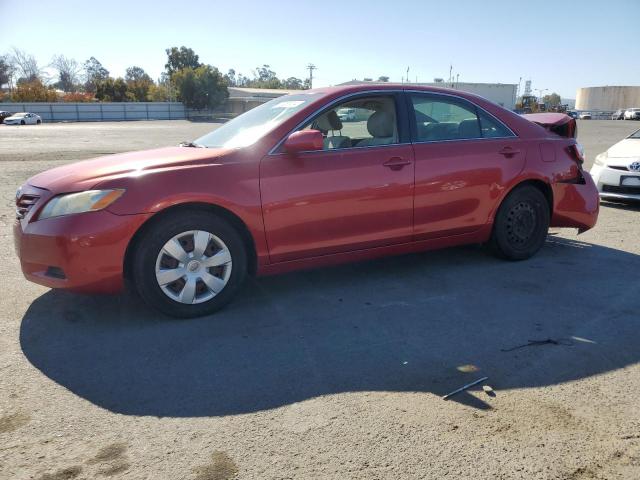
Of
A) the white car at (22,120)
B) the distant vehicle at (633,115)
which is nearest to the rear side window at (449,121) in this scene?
the white car at (22,120)

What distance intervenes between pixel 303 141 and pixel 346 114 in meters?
0.74

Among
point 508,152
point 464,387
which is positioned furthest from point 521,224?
point 464,387

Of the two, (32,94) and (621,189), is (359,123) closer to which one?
(621,189)

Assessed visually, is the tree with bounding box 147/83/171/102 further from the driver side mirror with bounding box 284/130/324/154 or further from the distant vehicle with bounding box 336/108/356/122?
the driver side mirror with bounding box 284/130/324/154

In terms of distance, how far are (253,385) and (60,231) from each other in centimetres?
169

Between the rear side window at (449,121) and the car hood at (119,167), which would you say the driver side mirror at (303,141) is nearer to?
the car hood at (119,167)

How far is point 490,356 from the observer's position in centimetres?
334

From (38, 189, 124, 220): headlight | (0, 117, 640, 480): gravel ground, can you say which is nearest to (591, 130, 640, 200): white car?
(0, 117, 640, 480): gravel ground

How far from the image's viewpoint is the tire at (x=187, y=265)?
3723 mm

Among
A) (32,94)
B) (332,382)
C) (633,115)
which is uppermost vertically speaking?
(32,94)

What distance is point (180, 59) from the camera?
9600 centimetres

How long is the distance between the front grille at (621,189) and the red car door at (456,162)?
3.90 m

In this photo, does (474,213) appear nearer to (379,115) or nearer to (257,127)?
(379,115)

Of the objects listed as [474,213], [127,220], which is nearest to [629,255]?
[474,213]
